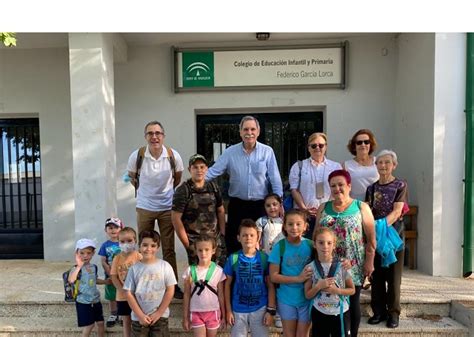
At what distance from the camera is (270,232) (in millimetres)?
3299

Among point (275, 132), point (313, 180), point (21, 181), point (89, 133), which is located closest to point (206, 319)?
point (313, 180)

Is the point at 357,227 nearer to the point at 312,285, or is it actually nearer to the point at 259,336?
the point at 312,285

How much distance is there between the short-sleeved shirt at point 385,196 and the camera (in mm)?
3438

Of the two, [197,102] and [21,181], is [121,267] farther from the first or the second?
[21,181]

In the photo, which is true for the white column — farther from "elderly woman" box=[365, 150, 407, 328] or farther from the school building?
"elderly woman" box=[365, 150, 407, 328]

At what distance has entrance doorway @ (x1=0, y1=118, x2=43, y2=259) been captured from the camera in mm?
6148

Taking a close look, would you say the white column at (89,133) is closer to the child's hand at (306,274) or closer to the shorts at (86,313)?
the shorts at (86,313)

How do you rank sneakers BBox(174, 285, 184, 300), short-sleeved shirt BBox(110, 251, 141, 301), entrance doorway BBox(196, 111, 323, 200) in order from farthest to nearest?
entrance doorway BBox(196, 111, 323, 200) → sneakers BBox(174, 285, 184, 300) → short-sleeved shirt BBox(110, 251, 141, 301)

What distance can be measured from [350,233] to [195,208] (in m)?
1.26

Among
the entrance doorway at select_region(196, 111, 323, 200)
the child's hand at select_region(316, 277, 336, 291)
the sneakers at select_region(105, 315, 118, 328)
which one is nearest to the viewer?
the child's hand at select_region(316, 277, 336, 291)

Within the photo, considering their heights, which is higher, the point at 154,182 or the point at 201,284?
the point at 154,182

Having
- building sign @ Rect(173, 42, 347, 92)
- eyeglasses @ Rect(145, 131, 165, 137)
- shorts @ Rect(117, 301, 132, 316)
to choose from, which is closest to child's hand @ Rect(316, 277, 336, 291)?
shorts @ Rect(117, 301, 132, 316)

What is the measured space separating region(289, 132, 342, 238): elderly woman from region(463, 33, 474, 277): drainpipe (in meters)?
2.06

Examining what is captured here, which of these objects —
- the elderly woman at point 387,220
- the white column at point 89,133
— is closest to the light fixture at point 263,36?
the white column at point 89,133
